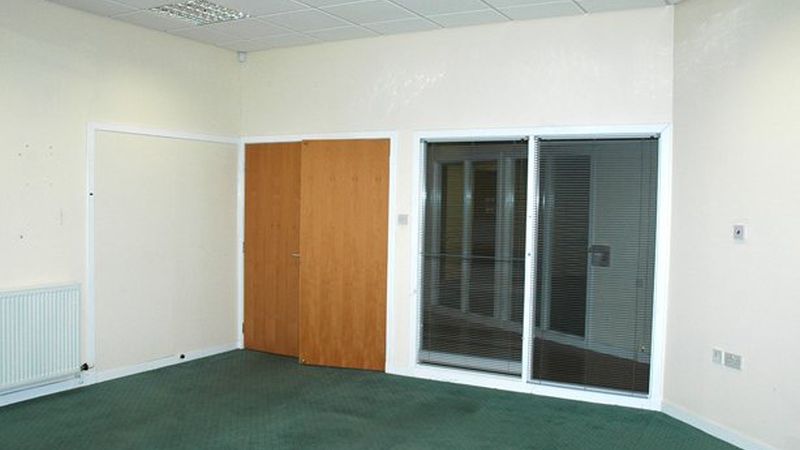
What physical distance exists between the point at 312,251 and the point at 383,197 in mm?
901

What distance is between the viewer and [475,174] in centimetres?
537

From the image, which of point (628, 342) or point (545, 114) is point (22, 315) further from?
point (628, 342)

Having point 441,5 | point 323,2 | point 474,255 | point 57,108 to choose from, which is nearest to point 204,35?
point 57,108

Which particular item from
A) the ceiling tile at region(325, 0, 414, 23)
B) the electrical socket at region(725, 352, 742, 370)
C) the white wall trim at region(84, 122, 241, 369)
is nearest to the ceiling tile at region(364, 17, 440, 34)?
the ceiling tile at region(325, 0, 414, 23)

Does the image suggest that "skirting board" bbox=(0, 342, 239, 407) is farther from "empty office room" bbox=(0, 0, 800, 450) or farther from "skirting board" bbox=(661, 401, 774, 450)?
"skirting board" bbox=(661, 401, 774, 450)

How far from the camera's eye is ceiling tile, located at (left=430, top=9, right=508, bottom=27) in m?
4.87

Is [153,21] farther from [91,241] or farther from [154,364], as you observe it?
[154,364]

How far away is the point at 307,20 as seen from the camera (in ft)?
16.8

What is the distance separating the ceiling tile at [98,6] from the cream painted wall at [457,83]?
160 cm

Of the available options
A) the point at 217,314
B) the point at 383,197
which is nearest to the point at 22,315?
the point at 217,314

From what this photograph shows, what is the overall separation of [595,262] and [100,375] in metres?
4.24

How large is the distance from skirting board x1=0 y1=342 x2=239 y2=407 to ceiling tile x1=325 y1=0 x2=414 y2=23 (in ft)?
11.5

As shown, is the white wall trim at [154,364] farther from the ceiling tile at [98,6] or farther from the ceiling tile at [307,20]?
the ceiling tile at [307,20]

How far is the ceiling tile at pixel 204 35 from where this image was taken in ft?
18.0
